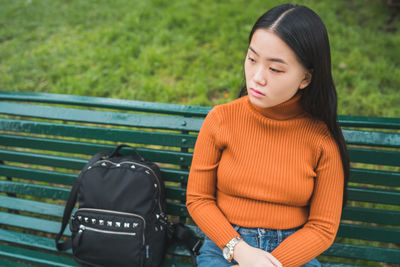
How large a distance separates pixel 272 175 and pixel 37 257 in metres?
1.67

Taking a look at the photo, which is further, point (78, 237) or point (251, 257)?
point (78, 237)

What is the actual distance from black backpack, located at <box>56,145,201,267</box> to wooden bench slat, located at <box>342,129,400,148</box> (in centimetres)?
116

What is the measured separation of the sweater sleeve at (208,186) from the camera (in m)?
1.67

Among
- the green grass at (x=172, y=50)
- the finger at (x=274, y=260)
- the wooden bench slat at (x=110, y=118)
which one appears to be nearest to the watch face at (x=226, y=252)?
the finger at (x=274, y=260)

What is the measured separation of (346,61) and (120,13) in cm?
318

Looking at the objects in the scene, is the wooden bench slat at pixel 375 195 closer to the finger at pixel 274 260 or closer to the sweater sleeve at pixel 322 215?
the sweater sleeve at pixel 322 215

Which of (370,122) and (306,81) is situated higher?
(306,81)

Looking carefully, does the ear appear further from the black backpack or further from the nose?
the black backpack

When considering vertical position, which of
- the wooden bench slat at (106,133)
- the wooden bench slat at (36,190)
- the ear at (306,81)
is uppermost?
the ear at (306,81)

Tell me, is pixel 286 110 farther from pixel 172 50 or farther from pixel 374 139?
pixel 172 50

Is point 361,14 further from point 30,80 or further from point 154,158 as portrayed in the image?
point 30,80

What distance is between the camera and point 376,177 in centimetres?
191

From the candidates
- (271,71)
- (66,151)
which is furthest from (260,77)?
(66,151)

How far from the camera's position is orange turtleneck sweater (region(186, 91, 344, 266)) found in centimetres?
160
